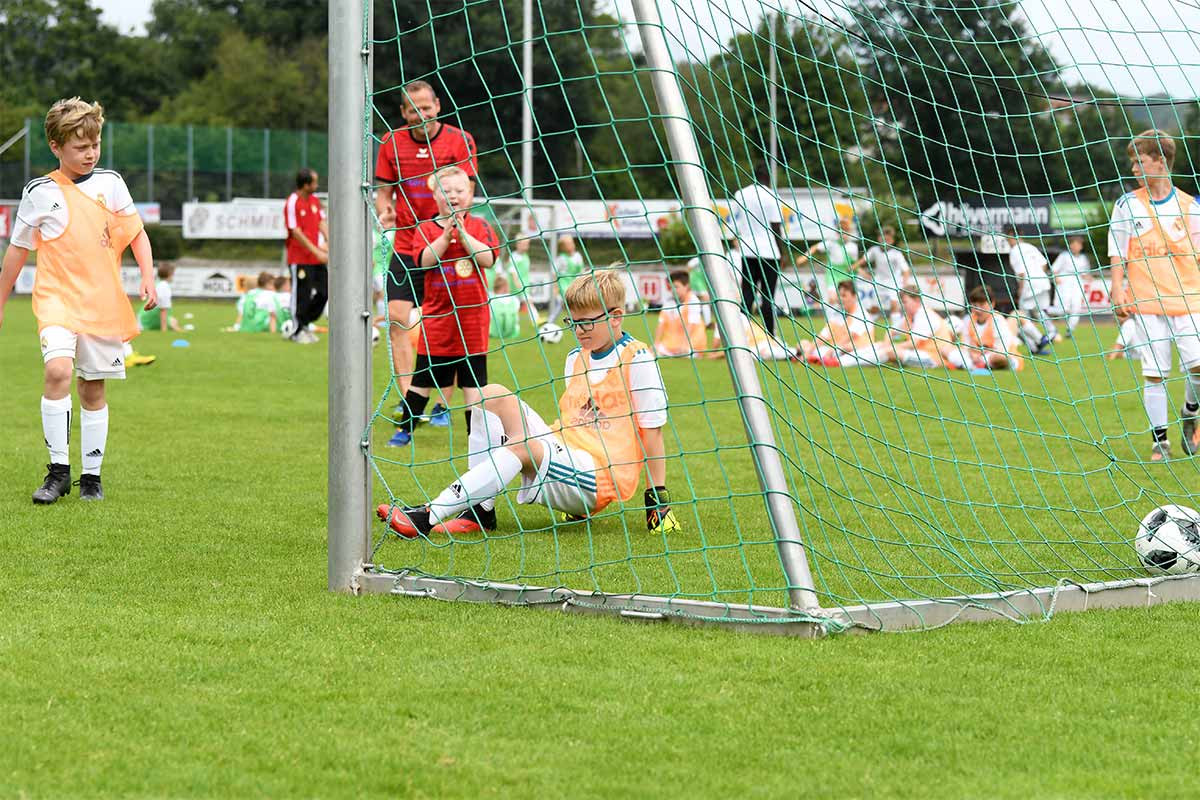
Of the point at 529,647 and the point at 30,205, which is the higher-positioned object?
the point at 30,205

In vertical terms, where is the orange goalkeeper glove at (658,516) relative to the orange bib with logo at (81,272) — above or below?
below

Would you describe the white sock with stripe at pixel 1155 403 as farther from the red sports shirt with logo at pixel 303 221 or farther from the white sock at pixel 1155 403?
the red sports shirt with logo at pixel 303 221

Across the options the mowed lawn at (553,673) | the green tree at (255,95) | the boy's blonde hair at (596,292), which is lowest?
the mowed lawn at (553,673)

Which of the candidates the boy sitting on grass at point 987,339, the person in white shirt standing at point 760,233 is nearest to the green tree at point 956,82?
the person in white shirt standing at point 760,233

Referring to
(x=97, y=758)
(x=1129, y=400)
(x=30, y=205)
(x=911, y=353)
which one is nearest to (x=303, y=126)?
(x=911, y=353)

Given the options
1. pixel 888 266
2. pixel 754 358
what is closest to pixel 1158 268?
pixel 888 266

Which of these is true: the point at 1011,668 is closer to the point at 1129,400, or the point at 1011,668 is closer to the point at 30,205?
the point at 30,205

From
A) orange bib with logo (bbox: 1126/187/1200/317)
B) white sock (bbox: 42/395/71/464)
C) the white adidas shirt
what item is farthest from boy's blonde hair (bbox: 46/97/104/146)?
orange bib with logo (bbox: 1126/187/1200/317)

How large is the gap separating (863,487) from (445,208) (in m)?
2.39

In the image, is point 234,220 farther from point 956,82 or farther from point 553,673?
point 553,673

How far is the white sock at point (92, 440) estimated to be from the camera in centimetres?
608

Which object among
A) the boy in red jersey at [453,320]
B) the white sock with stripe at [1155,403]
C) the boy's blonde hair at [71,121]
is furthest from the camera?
the white sock with stripe at [1155,403]

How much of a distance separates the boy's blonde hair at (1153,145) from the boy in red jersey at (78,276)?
4.68 m

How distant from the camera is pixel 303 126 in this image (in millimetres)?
58656
